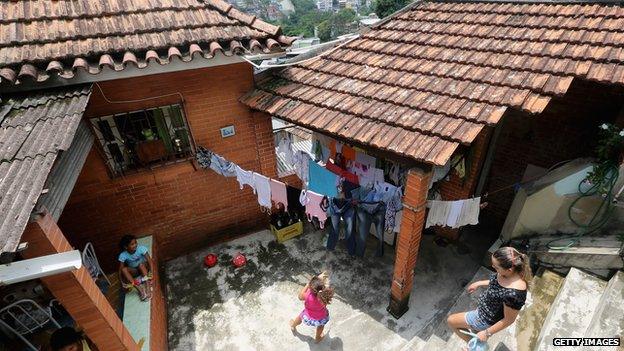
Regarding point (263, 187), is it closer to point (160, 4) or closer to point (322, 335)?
point (322, 335)

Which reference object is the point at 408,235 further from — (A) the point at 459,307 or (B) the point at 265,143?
(B) the point at 265,143

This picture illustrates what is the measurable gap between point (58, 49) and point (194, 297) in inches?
183

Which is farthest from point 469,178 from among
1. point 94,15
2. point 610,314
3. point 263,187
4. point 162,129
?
point 94,15

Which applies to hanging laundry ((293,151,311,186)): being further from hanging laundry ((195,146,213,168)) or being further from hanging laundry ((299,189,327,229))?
hanging laundry ((195,146,213,168))

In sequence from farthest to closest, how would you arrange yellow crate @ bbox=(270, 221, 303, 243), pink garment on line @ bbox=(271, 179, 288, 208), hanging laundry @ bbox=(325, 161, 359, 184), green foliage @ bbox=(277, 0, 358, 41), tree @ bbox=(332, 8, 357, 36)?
1. tree @ bbox=(332, 8, 357, 36)
2. green foliage @ bbox=(277, 0, 358, 41)
3. yellow crate @ bbox=(270, 221, 303, 243)
4. hanging laundry @ bbox=(325, 161, 359, 184)
5. pink garment on line @ bbox=(271, 179, 288, 208)

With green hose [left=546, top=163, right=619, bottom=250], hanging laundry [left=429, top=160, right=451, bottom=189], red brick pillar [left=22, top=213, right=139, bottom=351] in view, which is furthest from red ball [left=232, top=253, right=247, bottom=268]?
green hose [left=546, top=163, right=619, bottom=250]

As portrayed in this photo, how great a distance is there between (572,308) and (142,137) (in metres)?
7.37

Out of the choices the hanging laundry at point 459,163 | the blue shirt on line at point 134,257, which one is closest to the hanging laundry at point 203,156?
the blue shirt on line at point 134,257

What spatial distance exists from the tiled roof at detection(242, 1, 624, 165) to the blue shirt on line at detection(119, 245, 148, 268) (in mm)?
3169

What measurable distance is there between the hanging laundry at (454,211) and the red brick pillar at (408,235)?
254mm

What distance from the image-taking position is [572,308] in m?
4.55

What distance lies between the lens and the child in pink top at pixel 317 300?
15.4 ft

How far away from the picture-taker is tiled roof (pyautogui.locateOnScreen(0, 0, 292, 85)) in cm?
431

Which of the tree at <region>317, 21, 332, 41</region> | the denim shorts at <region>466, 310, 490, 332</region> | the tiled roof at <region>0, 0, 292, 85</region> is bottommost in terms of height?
the tree at <region>317, 21, 332, 41</region>
